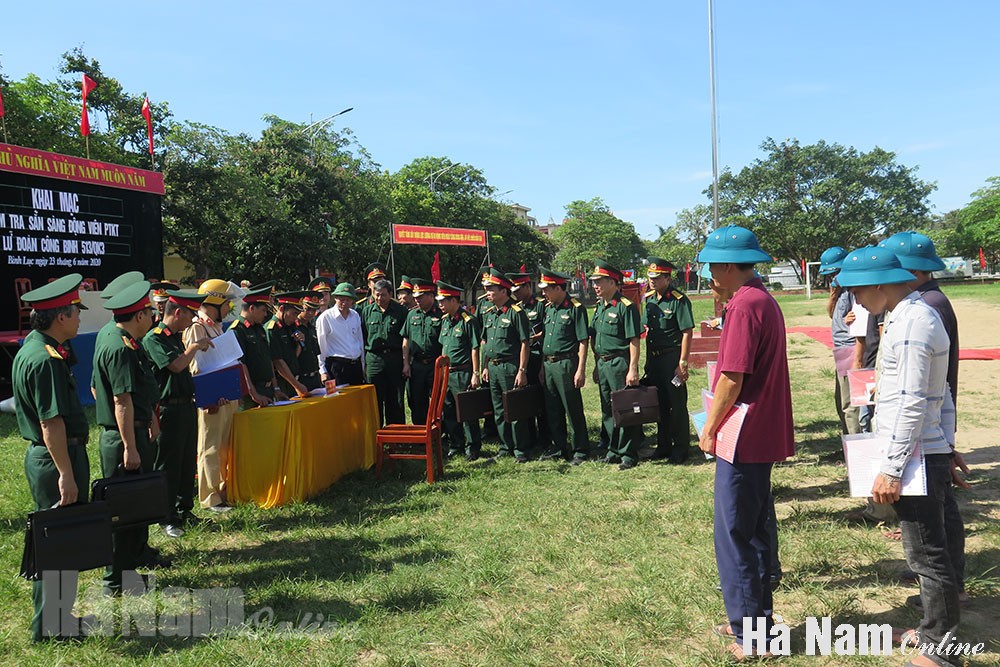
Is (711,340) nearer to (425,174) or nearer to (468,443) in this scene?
(468,443)

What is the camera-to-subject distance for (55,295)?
130 inches

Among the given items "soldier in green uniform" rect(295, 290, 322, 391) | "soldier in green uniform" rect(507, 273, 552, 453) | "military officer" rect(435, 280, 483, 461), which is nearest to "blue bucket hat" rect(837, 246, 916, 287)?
"soldier in green uniform" rect(507, 273, 552, 453)

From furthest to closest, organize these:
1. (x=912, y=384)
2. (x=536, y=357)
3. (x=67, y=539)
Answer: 1. (x=536, y=357)
2. (x=67, y=539)
3. (x=912, y=384)

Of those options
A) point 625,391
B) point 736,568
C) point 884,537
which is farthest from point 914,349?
point 625,391

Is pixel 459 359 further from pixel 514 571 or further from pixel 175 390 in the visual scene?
pixel 514 571

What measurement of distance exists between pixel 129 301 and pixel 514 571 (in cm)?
281

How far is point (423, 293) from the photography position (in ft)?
24.2

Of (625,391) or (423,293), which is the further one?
(423,293)

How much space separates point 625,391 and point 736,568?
3.22 meters

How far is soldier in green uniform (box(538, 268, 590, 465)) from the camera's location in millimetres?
6531

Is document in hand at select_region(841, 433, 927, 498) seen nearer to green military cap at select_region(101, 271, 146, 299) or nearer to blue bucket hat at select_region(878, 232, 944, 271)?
blue bucket hat at select_region(878, 232, 944, 271)

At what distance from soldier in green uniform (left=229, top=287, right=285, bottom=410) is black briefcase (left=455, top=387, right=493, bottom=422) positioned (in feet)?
6.01

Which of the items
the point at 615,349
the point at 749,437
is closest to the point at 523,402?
the point at 615,349

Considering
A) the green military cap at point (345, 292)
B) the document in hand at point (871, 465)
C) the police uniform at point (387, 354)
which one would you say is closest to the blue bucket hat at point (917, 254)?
the document in hand at point (871, 465)
